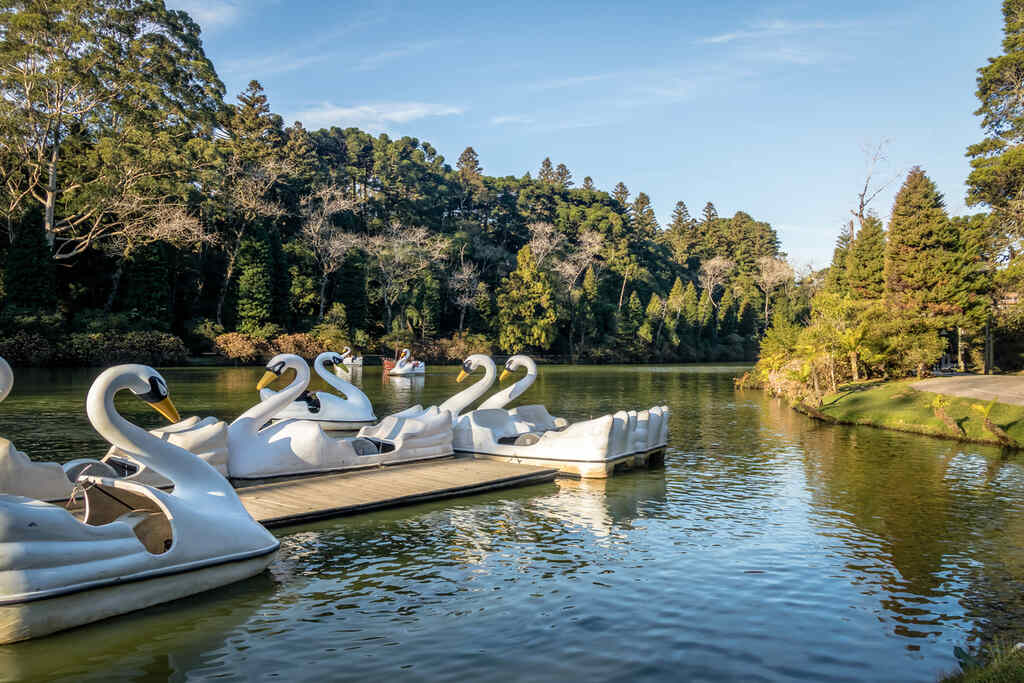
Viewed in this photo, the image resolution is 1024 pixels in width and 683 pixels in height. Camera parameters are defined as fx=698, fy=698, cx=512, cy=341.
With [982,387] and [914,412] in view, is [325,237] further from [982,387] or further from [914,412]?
[982,387]

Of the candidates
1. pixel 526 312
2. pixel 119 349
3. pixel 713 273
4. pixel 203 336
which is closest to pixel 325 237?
pixel 203 336

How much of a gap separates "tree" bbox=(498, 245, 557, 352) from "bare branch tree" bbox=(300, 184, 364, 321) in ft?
44.0

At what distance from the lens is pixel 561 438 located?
39.7 feet

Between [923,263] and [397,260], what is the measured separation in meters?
35.8

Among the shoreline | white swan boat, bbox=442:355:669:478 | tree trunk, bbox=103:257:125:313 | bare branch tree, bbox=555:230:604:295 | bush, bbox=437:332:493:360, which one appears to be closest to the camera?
white swan boat, bbox=442:355:669:478

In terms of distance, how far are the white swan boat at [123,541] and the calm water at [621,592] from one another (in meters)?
0.18

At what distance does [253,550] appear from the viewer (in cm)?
625

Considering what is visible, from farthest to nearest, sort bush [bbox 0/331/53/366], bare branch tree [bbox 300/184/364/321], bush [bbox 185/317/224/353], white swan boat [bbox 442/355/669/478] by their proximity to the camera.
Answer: bare branch tree [bbox 300/184/364/321] < bush [bbox 185/317/224/353] < bush [bbox 0/331/53/366] < white swan boat [bbox 442/355/669/478]

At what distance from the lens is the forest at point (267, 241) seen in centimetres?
3328

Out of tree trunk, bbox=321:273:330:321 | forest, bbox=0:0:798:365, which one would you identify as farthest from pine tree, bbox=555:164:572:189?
tree trunk, bbox=321:273:330:321

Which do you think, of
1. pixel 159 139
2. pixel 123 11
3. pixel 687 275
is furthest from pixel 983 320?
pixel 687 275

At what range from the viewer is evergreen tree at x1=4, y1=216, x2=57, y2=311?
3341 cm

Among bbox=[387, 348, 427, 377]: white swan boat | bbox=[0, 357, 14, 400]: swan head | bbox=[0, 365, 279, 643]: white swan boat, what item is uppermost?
bbox=[0, 357, 14, 400]: swan head

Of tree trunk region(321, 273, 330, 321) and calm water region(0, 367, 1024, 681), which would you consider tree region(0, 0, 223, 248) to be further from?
calm water region(0, 367, 1024, 681)
